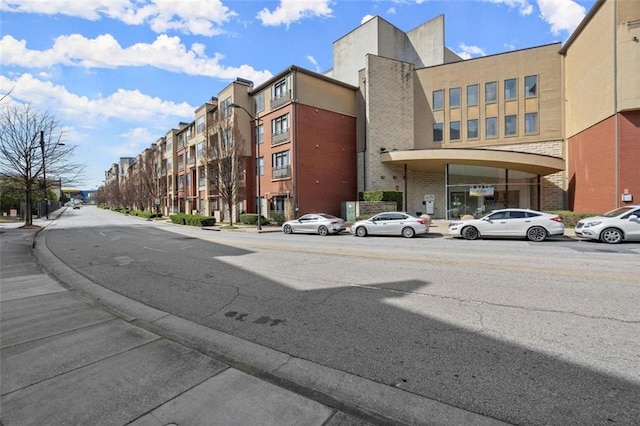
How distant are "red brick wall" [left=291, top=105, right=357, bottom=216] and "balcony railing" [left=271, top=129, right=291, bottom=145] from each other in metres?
1.13

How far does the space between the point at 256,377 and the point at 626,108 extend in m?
24.6

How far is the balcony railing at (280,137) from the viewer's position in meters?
29.9

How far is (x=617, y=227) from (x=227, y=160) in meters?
26.6

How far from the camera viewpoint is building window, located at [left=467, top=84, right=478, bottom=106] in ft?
101

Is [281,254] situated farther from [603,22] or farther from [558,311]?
[603,22]

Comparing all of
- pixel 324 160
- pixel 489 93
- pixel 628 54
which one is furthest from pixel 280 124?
pixel 628 54

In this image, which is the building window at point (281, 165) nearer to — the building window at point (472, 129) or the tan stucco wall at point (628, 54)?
the building window at point (472, 129)

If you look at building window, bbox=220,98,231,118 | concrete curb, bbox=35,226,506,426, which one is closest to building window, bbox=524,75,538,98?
building window, bbox=220,98,231,118

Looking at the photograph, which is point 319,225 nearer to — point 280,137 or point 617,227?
point 280,137

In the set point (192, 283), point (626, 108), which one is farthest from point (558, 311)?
point (626, 108)

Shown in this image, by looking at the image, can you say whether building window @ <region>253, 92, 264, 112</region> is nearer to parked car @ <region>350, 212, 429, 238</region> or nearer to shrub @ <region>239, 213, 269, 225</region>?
shrub @ <region>239, 213, 269, 225</region>

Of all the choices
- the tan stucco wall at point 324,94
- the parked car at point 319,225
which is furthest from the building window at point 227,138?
the parked car at point 319,225

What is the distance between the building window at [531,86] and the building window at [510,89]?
2.46ft

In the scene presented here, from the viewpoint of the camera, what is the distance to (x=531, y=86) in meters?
28.8
